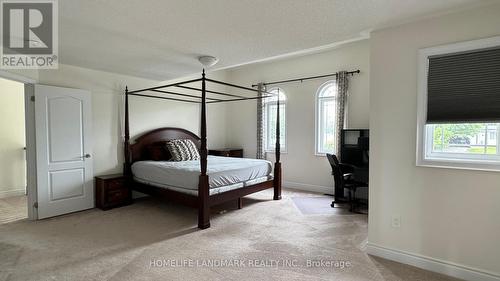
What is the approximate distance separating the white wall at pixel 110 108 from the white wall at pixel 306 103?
2183 mm

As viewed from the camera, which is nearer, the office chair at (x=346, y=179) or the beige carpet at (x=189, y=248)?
the beige carpet at (x=189, y=248)

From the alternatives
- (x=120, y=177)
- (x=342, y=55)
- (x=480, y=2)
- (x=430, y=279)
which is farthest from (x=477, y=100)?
(x=120, y=177)

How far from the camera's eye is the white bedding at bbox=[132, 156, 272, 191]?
364 cm

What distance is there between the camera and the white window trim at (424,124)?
213 centimetres

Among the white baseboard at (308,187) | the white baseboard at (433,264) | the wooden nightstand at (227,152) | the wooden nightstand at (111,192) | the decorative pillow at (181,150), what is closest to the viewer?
the white baseboard at (433,264)

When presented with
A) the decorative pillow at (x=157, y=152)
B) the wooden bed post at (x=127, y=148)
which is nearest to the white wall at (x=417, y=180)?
the decorative pillow at (x=157, y=152)

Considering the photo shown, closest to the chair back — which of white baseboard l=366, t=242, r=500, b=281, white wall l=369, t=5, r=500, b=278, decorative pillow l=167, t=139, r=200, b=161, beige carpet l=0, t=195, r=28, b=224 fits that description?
white wall l=369, t=5, r=500, b=278

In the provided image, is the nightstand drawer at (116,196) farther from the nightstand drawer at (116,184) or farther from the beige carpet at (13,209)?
the beige carpet at (13,209)

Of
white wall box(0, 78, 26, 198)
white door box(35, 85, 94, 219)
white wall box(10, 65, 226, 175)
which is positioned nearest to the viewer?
white door box(35, 85, 94, 219)

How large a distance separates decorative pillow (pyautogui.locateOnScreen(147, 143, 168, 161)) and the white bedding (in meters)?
0.40

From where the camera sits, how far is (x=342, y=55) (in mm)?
4992

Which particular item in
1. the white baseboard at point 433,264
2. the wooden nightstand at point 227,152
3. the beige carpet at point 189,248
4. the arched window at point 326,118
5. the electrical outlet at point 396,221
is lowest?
the beige carpet at point 189,248

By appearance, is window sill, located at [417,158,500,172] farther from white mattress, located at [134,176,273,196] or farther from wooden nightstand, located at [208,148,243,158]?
wooden nightstand, located at [208,148,243,158]

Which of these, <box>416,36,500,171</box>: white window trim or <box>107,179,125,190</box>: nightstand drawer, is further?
<box>107,179,125,190</box>: nightstand drawer
